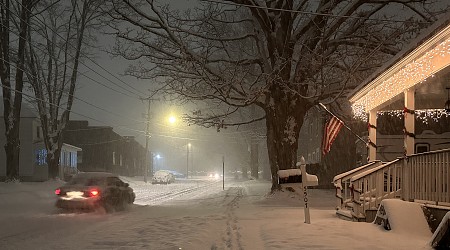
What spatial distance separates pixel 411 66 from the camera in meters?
11.8

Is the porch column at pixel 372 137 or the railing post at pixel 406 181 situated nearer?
the railing post at pixel 406 181

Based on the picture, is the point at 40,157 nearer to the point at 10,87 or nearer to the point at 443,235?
the point at 10,87

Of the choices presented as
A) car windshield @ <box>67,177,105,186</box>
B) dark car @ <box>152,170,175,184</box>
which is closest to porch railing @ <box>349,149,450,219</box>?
car windshield @ <box>67,177,105,186</box>

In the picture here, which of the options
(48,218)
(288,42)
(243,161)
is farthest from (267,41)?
(243,161)

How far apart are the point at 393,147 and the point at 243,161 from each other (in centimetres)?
5584

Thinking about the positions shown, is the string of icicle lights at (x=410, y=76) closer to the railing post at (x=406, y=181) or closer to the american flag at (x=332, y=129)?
the american flag at (x=332, y=129)

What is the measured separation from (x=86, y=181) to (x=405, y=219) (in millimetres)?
11994

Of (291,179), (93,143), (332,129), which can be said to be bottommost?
(291,179)

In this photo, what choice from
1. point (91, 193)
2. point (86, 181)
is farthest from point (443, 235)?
point (86, 181)

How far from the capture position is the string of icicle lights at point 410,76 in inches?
400

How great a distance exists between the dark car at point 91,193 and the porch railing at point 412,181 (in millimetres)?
9334

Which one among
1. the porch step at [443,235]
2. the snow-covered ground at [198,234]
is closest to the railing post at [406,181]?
the snow-covered ground at [198,234]

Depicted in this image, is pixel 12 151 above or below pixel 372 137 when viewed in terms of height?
below

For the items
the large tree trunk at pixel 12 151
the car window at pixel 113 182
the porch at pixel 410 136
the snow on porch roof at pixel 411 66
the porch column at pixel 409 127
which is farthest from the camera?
the large tree trunk at pixel 12 151
